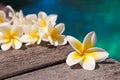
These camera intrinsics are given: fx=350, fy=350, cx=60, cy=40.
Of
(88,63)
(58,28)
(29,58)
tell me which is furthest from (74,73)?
(58,28)

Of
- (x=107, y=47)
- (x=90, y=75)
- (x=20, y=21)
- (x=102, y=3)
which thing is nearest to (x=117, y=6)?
(x=102, y=3)

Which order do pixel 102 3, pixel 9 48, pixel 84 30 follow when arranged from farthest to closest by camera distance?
1. pixel 102 3
2. pixel 84 30
3. pixel 9 48

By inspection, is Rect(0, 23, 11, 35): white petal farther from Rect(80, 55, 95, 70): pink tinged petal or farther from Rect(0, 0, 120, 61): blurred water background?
Rect(0, 0, 120, 61): blurred water background

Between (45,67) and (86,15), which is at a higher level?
(45,67)

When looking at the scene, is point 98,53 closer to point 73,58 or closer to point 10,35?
point 73,58

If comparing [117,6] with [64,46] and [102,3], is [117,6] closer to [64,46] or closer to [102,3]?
[102,3]

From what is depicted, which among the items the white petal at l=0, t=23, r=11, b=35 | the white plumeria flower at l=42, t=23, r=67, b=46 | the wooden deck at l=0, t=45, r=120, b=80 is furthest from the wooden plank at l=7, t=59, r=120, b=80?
the white petal at l=0, t=23, r=11, b=35
